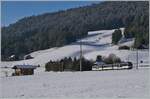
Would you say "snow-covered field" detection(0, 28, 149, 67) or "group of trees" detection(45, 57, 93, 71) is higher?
"snow-covered field" detection(0, 28, 149, 67)

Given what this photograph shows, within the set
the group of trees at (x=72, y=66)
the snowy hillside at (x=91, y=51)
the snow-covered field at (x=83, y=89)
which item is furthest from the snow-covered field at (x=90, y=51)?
the snow-covered field at (x=83, y=89)

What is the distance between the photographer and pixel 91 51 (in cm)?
14112

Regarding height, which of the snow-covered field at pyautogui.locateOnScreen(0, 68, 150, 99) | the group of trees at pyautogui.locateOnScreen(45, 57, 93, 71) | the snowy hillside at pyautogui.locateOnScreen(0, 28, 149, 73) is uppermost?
the snowy hillside at pyautogui.locateOnScreen(0, 28, 149, 73)

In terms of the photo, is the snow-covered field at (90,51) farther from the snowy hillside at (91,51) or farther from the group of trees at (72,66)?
→ the group of trees at (72,66)

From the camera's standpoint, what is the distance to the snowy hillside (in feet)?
373

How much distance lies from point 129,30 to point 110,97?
5832 inches

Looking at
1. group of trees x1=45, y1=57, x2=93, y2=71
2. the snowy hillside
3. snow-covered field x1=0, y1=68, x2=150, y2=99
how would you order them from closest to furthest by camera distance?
snow-covered field x1=0, y1=68, x2=150, y2=99 → group of trees x1=45, y1=57, x2=93, y2=71 → the snowy hillside

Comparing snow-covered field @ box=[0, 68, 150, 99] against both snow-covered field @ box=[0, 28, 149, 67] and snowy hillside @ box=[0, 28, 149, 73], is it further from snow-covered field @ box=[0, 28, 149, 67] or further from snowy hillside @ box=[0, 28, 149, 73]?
snow-covered field @ box=[0, 28, 149, 67]

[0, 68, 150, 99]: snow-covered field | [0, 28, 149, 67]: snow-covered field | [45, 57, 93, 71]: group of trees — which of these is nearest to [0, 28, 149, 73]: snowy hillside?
[0, 28, 149, 67]: snow-covered field

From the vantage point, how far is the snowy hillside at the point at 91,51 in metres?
114

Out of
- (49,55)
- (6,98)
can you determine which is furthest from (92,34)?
(6,98)

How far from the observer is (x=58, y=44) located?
6511 inches

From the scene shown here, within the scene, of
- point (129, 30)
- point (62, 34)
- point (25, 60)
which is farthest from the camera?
point (62, 34)

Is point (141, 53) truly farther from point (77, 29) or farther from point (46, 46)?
point (77, 29)
